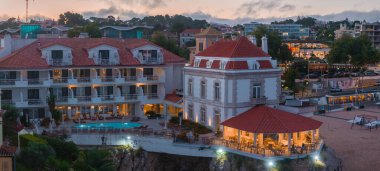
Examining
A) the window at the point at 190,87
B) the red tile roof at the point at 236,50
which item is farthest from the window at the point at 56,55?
the red tile roof at the point at 236,50

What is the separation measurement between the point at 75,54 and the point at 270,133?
69.4 feet

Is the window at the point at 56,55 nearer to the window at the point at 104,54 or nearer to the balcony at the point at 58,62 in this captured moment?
the balcony at the point at 58,62

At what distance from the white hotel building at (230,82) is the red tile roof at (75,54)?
7801 millimetres

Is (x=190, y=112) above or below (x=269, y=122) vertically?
below

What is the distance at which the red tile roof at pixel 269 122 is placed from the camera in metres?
34.4

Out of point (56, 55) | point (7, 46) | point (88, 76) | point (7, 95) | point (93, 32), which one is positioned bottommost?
point (7, 95)

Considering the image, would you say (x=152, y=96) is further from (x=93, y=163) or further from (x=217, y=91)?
(x=93, y=163)

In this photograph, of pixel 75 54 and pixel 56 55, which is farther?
pixel 75 54

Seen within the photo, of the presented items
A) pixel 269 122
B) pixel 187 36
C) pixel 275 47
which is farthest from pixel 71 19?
pixel 269 122

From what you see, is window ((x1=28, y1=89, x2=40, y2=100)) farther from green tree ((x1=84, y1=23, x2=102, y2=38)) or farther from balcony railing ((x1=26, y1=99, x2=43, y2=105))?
green tree ((x1=84, y1=23, x2=102, y2=38))

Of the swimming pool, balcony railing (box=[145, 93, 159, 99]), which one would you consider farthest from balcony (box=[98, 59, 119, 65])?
the swimming pool

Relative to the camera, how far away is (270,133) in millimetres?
34344

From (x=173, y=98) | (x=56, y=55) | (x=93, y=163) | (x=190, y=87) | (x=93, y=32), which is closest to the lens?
(x=93, y=163)

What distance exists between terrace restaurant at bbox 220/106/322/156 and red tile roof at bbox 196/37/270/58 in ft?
17.9
